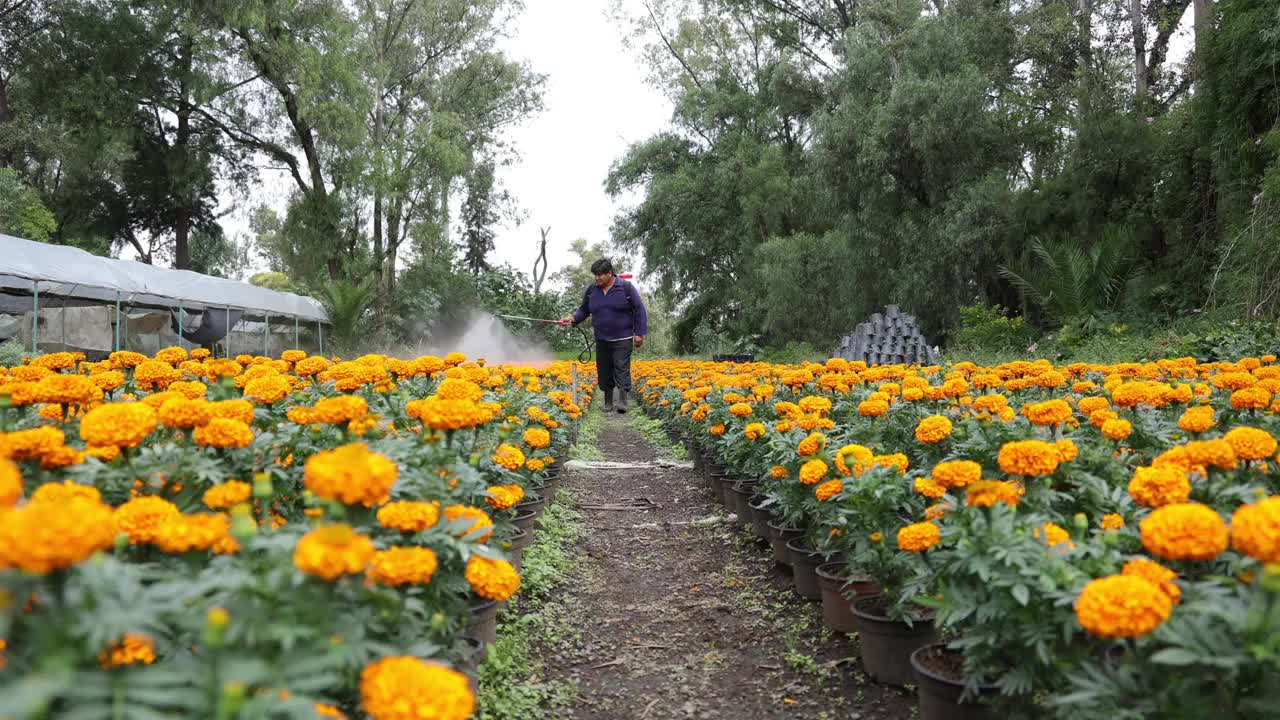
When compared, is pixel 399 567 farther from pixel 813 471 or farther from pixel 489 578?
pixel 813 471

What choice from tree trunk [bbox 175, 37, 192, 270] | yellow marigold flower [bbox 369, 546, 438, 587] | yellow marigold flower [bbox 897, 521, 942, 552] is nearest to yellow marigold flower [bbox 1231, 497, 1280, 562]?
yellow marigold flower [bbox 897, 521, 942, 552]

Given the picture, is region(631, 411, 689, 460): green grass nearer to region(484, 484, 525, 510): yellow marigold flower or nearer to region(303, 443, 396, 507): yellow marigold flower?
region(484, 484, 525, 510): yellow marigold flower

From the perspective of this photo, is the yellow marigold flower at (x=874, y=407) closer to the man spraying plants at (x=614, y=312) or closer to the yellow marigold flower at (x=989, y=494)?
Answer: the yellow marigold flower at (x=989, y=494)

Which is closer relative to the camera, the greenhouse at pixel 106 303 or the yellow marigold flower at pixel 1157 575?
the yellow marigold flower at pixel 1157 575

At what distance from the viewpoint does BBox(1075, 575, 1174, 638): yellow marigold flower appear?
1.29 metres

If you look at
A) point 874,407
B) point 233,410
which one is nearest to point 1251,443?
point 874,407

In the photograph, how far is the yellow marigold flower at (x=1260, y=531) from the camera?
1260 mm

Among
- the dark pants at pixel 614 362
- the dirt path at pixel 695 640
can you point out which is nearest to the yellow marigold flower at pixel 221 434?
the dirt path at pixel 695 640

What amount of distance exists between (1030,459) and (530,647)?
7.30 ft

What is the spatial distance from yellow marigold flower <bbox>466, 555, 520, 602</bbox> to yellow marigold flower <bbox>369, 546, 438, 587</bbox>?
0.37 meters

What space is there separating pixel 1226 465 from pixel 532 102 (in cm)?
2891

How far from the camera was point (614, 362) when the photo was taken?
9.91m

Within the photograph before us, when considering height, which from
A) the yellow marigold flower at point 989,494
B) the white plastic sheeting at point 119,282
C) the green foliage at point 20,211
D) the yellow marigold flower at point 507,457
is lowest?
the yellow marigold flower at point 507,457

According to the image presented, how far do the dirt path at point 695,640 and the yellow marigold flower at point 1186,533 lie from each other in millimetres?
1537
